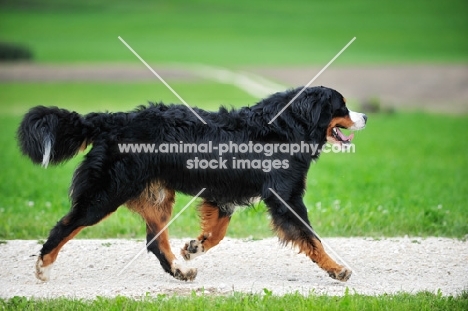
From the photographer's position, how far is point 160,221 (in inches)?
298

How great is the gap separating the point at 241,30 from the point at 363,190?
→ 5333cm

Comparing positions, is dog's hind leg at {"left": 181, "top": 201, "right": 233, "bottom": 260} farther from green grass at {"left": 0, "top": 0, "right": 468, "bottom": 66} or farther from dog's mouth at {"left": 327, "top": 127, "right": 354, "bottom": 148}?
green grass at {"left": 0, "top": 0, "right": 468, "bottom": 66}

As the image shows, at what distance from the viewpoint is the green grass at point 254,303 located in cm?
627

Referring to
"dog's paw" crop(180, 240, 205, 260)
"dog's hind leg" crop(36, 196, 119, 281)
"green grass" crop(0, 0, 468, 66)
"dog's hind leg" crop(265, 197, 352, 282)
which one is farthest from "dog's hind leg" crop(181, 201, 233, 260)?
"green grass" crop(0, 0, 468, 66)

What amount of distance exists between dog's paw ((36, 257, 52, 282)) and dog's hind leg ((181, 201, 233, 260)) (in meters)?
1.43

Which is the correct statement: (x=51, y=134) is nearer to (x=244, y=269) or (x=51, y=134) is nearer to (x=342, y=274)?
(x=244, y=269)

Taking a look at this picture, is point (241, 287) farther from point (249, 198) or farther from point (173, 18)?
point (173, 18)

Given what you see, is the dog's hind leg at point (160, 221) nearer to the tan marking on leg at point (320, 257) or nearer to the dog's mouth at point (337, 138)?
the tan marking on leg at point (320, 257)

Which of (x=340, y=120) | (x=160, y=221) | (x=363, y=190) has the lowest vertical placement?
(x=363, y=190)

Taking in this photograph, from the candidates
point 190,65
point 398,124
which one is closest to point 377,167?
point 398,124

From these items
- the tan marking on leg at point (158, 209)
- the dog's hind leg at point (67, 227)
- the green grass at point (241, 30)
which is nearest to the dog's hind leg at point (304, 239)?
the tan marking on leg at point (158, 209)

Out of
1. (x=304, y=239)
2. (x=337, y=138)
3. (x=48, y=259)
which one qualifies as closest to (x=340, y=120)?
(x=337, y=138)

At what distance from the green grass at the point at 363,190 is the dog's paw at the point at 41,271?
228 cm

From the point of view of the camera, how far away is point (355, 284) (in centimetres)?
723
